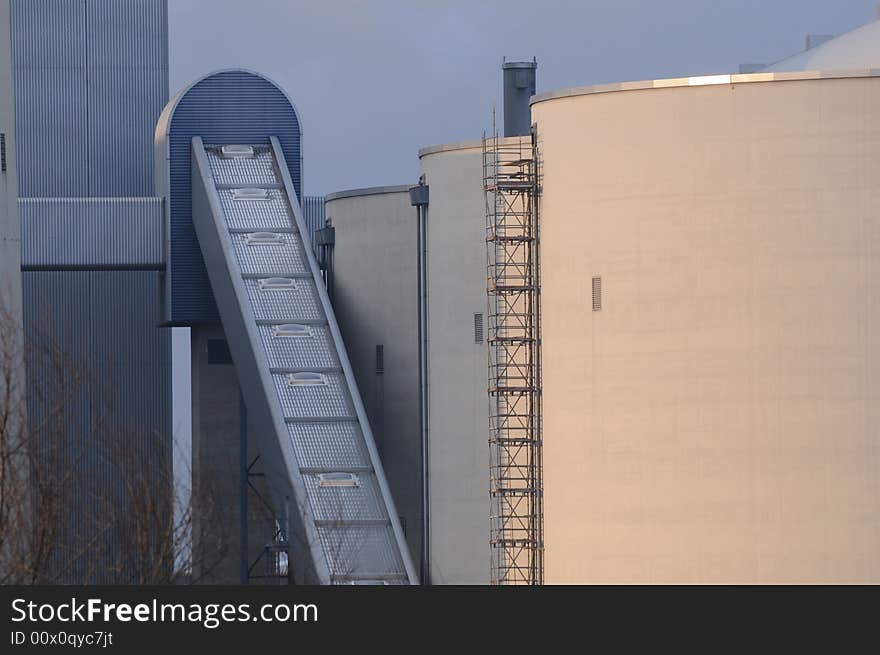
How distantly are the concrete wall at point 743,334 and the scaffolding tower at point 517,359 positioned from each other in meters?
2.67

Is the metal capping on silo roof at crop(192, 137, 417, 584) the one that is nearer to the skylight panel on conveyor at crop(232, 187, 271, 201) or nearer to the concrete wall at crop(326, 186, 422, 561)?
the skylight panel on conveyor at crop(232, 187, 271, 201)

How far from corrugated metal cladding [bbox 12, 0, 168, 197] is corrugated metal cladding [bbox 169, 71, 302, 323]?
848 cm

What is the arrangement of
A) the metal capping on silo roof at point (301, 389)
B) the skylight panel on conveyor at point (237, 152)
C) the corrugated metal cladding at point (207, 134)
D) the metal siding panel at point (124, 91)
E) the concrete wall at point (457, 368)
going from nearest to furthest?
the metal capping on silo roof at point (301, 389)
the concrete wall at point (457, 368)
the skylight panel on conveyor at point (237, 152)
the corrugated metal cladding at point (207, 134)
the metal siding panel at point (124, 91)

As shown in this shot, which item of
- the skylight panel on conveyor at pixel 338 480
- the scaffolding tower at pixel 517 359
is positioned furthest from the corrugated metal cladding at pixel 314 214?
the scaffolding tower at pixel 517 359

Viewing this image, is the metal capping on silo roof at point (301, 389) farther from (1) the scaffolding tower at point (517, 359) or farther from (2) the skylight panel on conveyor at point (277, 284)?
(1) the scaffolding tower at point (517, 359)

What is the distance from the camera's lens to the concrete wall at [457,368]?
171ft

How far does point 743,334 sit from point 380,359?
20713 mm

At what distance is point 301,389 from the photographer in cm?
5497

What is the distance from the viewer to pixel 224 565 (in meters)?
64.2

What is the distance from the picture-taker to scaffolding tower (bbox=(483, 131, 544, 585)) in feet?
146

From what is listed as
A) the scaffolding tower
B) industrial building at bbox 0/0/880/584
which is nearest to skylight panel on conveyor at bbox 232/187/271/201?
industrial building at bbox 0/0/880/584

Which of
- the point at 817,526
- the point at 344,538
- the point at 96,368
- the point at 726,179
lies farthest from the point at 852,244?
the point at 96,368

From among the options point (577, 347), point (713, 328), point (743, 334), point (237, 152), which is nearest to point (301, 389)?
point (237, 152)

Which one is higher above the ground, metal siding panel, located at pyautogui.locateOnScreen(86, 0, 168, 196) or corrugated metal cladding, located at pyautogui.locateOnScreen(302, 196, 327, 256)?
metal siding panel, located at pyautogui.locateOnScreen(86, 0, 168, 196)
